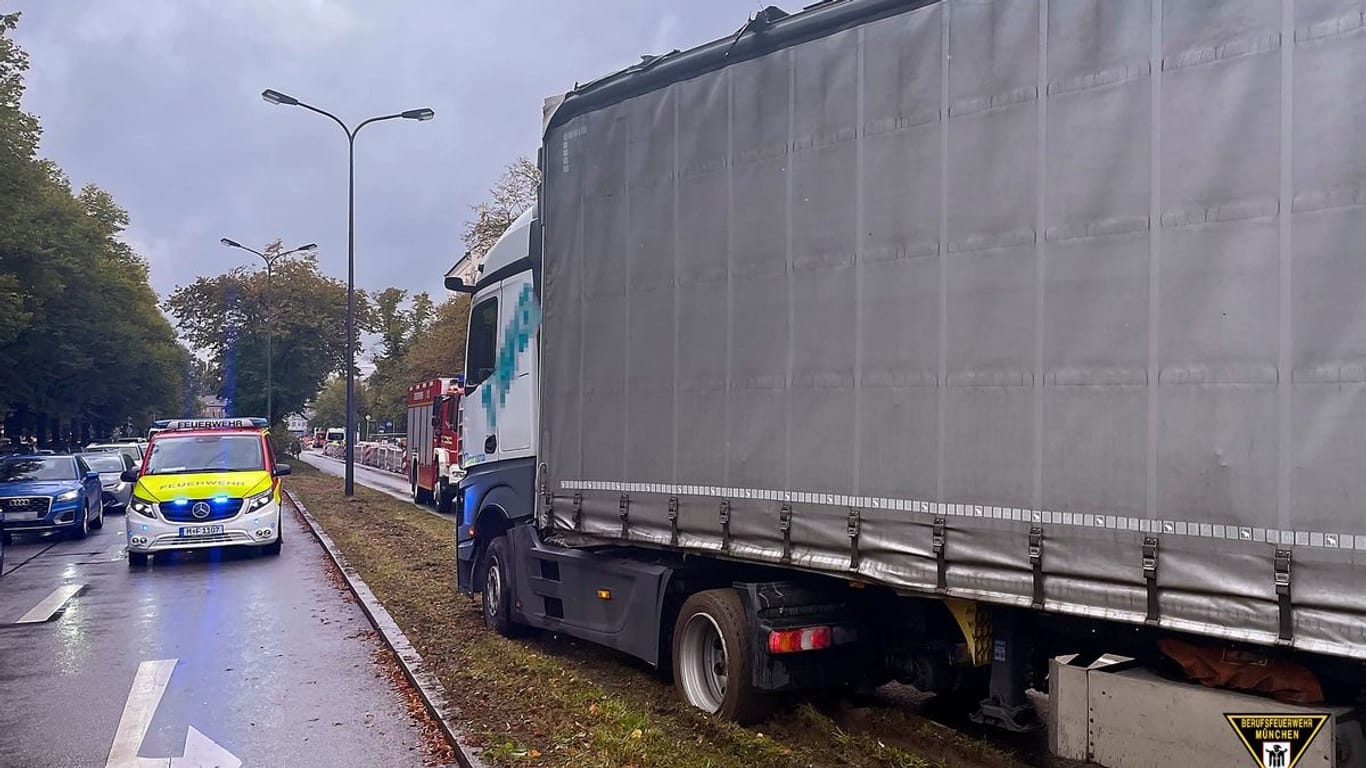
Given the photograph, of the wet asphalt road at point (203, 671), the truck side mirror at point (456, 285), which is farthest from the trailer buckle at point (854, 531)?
the truck side mirror at point (456, 285)

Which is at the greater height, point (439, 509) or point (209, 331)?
point (209, 331)

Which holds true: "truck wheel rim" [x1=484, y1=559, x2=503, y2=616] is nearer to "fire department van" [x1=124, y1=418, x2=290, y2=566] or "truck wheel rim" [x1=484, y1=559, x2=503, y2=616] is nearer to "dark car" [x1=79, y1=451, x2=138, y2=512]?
"fire department van" [x1=124, y1=418, x2=290, y2=566]

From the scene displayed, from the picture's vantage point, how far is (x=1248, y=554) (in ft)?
12.8

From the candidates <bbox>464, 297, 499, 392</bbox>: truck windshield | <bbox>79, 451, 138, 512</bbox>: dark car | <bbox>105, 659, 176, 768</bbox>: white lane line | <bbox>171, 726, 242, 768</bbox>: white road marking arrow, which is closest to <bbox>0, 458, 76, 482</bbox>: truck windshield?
<bbox>79, 451, 138, 512</bbox>: dark car

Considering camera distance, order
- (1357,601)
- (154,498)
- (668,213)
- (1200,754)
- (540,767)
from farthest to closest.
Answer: (154,498)
(668,213)
(540,767)
(1200,754)
(1357,601)

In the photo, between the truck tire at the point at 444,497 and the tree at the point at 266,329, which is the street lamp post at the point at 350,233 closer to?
the truck tire at the point at 444,497

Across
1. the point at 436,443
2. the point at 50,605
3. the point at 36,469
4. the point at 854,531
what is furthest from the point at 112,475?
the point at 854,531

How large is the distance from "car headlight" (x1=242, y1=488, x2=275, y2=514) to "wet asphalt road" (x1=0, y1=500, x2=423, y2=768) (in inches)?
33.8

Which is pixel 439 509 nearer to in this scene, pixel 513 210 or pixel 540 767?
pixel 513 210

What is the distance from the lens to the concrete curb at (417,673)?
6.14 meters

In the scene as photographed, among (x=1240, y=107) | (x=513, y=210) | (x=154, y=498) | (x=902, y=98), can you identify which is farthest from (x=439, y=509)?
(x=1240, y=107)

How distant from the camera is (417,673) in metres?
7.92

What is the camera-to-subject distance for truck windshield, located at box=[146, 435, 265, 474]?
15.2 m

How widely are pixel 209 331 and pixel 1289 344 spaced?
55.2m
